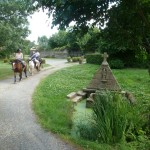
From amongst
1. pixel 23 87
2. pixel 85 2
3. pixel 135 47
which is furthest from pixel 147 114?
pixel 23 87

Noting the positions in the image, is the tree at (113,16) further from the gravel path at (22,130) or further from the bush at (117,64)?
the bush at (117,64)

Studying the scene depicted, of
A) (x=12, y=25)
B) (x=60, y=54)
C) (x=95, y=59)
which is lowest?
(x=60, y=54)

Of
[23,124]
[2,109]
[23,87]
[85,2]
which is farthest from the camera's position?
[23,87]

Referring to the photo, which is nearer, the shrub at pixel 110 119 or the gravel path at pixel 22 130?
the gravel path at pixel 22 130

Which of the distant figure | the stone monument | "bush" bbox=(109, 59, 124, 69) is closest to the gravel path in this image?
the stone monument

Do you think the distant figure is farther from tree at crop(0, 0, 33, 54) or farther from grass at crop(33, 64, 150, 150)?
grass at crop(33, 64, 150, 150)

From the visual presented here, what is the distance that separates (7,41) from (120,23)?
18.9 m

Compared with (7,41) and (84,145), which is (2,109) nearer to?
(84,145)

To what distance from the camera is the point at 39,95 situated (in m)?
16.0

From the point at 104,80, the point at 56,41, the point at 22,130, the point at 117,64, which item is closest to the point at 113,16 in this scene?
the point at 22,130

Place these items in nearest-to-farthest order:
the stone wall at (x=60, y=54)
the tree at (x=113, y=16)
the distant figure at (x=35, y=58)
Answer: the tree at (x=113, y=16) → the distant figure at (x=35, y=58) → the stone wall at (x=60, y=54)

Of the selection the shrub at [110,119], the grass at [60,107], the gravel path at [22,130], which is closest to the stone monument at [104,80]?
the grass at [60,107]

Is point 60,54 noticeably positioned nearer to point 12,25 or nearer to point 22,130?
point 12,25

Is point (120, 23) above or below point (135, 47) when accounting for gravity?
above
